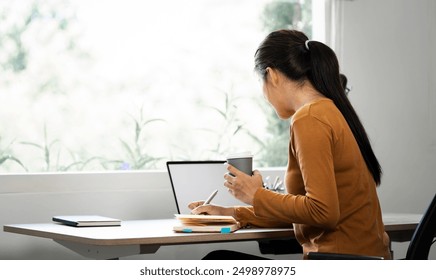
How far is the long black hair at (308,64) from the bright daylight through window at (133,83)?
1731 mm

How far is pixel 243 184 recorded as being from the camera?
2.29 meters

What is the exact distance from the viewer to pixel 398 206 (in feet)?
14.4

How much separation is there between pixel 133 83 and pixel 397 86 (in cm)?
160

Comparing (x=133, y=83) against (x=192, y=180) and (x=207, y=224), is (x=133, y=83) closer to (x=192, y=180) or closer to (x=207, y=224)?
(x=192, y=180)

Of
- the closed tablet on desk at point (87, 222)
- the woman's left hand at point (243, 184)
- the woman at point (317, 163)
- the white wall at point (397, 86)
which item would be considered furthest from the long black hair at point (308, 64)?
the white wall at point (397, 86)

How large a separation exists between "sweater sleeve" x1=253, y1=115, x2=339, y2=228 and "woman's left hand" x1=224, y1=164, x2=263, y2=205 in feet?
0.40

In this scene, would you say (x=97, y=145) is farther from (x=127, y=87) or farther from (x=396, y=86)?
(x=396, y=86)

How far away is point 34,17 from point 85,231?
5.64 ft

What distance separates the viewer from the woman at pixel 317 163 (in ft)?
6.93

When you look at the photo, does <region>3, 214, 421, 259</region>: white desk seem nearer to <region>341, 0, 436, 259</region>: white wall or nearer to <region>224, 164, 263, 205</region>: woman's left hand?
<region>224, 164, 263, 205</region>: woman's left hand

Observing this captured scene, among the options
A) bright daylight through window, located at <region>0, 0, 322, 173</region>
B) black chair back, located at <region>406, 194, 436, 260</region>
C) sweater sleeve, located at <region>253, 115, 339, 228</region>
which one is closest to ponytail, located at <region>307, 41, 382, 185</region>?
sweater sleeve, located at <region>253, 115, 339, 228</region>

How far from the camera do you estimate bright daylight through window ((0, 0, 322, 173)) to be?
3760mm

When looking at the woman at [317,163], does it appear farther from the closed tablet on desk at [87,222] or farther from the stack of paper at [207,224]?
the closed tablet on desk at [87,222]

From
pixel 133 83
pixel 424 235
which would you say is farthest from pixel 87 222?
pixel 133 83
